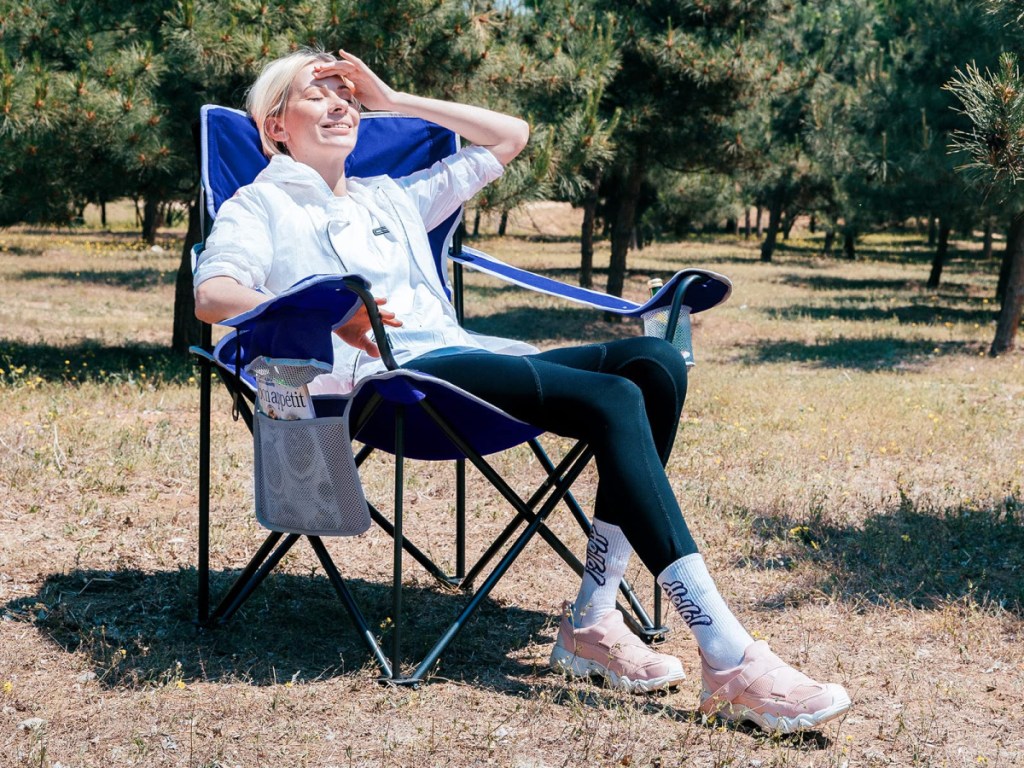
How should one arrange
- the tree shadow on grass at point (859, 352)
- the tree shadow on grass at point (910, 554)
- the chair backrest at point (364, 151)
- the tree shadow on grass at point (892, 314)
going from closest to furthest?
the chair backrest at point (364, 151)
the tree shadow on grass at point (910, 554)
the tree shadow on grass at point (859, 352)
the tree shadow on grass at point (892, 314)

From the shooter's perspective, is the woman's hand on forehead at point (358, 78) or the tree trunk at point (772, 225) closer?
the woman's hand on forehead at point (358, 78)

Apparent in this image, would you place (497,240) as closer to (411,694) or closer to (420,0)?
(420,0)

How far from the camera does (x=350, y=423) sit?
8.17ft

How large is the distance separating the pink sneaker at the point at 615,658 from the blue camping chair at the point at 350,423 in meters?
0.23

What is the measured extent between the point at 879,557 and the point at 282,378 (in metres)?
2.06

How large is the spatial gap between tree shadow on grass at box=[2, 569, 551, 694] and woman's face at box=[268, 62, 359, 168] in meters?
1.16

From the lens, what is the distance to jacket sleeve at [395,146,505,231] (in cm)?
302

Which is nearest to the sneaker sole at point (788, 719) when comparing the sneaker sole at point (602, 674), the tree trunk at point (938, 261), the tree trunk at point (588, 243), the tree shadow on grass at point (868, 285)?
the sneaker sole at point (602, 674)

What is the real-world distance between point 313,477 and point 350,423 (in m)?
0.16

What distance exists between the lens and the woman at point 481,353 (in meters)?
2.20

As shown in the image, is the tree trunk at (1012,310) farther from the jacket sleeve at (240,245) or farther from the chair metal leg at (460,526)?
the jacket sleeve at (240,245)

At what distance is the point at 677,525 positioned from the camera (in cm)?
225

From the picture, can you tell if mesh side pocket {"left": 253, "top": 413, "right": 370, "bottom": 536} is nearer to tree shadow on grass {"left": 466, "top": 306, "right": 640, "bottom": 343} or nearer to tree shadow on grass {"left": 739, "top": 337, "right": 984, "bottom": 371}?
tree shadow on grass {"left": 739, "top": 337, "right": 984, "bottom": 371}

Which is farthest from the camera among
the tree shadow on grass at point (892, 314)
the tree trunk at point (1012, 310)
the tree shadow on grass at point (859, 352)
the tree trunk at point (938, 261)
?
the tree trunk at point (938, 261)
